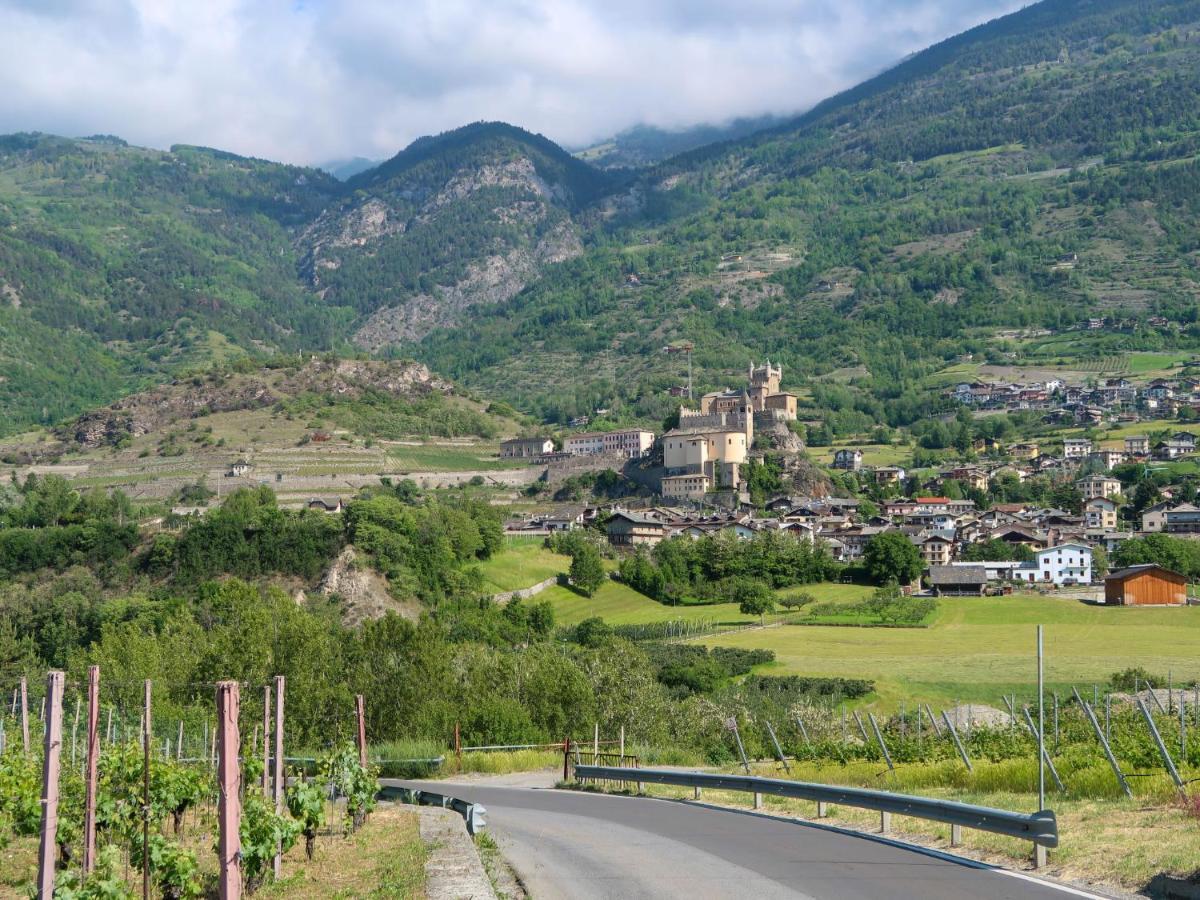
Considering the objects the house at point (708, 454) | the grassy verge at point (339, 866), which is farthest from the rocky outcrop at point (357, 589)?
the grassy verge at point (339, 866)

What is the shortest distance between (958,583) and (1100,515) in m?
38.7

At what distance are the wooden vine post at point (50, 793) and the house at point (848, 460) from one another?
160845 millimetres

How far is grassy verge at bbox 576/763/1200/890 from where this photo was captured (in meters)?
15.0

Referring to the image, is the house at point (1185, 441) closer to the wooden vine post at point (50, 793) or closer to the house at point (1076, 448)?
the house at point (1076, 448)

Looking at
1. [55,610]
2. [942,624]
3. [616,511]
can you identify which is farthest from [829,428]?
[55,610]

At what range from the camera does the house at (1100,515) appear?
5443 inches

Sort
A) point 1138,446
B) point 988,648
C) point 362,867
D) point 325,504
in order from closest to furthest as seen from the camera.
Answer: point 362,867
point 988,648
point 325,504
point 1138,446

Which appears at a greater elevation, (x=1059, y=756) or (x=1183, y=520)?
(x=1183, y=520)

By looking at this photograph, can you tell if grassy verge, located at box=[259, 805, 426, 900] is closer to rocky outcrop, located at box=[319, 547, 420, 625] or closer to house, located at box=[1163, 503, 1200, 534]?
rocky outcrop, located at box=[319, 547, 420, 625]

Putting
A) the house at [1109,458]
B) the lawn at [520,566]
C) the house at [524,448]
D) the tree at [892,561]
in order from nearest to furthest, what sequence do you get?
1. the lawn at [520,566]
2. the tree at [892,561]
3. the house at [1109,458]
4. the house at [524,448]

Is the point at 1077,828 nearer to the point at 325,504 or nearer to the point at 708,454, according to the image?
the point at 325,504

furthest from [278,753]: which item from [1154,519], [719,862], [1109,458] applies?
[1109,458]

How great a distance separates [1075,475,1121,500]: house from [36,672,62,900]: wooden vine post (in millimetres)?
147931

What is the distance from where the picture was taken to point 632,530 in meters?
125
